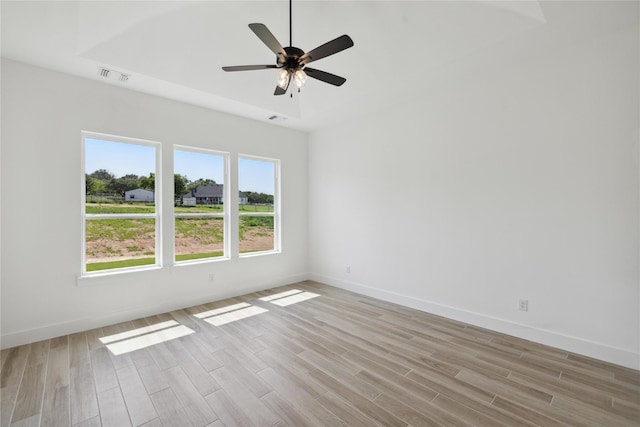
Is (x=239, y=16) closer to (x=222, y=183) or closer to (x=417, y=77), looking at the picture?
(x=417, y=77)

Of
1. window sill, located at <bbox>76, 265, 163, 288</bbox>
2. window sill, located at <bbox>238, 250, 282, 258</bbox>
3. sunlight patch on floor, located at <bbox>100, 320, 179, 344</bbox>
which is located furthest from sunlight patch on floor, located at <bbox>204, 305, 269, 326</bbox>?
window sill, located at <bbox>76, 265, 163, 288</bbox>

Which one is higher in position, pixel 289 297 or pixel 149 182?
pixel 149 182

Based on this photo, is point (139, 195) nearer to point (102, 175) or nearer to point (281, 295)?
point (102, 175)

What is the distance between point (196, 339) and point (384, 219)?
3.07 metres

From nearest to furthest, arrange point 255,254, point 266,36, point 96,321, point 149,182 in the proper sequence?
1. point 266,36
2. point 96,321
3. point 149,182
4. point 255,254

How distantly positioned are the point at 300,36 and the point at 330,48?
144 centimetres

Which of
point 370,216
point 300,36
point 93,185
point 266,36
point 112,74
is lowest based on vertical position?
point 370,216

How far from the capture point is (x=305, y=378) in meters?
2.50

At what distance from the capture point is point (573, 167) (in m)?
2.96

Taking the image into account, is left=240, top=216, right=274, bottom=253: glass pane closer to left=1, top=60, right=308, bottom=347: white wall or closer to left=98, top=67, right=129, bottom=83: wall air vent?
left=1, top=60, right=308, bottom=347: white wall

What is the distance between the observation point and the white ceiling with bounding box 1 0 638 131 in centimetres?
259

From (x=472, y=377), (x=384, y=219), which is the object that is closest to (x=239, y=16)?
(x=384, y=219)

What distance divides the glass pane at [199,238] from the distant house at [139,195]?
0.49 meters

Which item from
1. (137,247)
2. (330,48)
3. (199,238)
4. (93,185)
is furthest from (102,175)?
(330,48)
